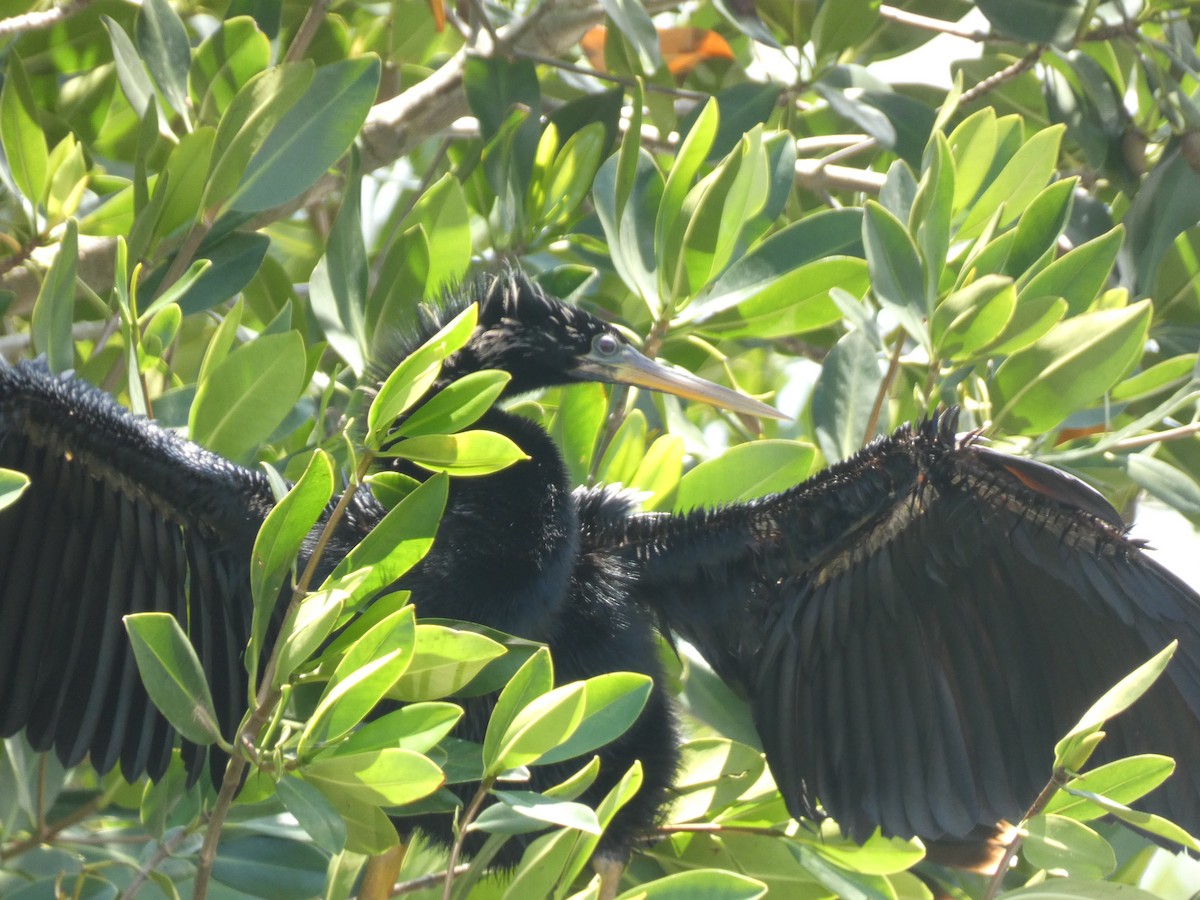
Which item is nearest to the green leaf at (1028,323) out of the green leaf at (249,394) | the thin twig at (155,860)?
the green leaf at (249,394)

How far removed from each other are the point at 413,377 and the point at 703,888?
0.64 meters

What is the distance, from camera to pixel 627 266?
2248mm

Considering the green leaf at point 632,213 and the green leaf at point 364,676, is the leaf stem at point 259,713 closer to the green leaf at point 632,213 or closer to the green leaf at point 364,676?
the green leaf at point 364,676

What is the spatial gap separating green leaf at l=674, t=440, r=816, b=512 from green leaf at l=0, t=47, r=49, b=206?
1.28m

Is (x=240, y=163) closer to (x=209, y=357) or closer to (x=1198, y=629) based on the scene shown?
(x=209, y=357)

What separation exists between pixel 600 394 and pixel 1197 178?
120 centimetres

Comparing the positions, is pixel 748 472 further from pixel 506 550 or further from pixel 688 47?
pixel 688 47

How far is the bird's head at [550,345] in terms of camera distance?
2434 millimetres

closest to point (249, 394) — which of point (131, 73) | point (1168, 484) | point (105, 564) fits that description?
point (105, 564)

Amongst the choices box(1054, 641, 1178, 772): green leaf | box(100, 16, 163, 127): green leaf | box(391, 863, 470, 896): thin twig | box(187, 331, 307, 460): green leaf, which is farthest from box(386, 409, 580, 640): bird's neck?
box(1054, 641, 1178, 772): green leaf

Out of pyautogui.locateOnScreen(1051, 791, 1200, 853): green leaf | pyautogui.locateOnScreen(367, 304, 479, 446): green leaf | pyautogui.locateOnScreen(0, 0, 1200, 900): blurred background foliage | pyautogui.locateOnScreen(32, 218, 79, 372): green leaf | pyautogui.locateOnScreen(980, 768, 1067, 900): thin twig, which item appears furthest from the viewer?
pyautogui.locateOnScreen(0, 0, 1200, 900): blurred background foliage

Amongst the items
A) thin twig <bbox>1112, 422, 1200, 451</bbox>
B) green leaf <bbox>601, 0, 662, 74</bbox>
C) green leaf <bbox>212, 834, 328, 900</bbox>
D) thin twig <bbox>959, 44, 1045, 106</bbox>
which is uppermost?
green leaf <bbox>601, 0, 662, 74</bbox>

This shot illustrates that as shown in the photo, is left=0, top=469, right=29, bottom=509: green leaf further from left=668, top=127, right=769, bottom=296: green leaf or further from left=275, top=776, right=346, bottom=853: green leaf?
left=668, top=127, right=769, bottom=296: green leaf

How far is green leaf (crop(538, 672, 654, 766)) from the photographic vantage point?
1445 mm
